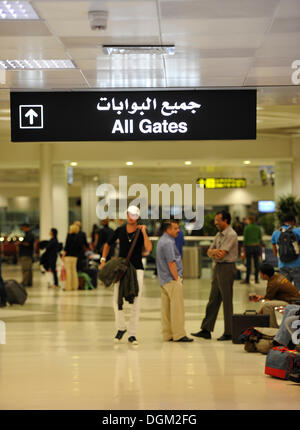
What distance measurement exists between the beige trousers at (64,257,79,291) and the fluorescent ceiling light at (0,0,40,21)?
518 inches

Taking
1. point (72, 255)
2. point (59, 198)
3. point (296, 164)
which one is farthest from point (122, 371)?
point (59, 198)

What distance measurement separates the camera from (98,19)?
Answer: 6.38 meters

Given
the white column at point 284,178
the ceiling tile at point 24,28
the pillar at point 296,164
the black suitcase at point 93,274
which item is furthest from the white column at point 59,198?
the ceiling tile at point 24,28

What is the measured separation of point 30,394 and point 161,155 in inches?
634

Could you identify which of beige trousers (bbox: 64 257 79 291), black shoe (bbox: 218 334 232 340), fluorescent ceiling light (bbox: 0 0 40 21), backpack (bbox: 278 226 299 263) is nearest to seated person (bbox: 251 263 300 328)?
black shoe (bbox: 218 334 232 340)

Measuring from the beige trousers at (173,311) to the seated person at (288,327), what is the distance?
2512mm

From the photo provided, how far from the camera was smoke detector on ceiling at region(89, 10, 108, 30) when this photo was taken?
6254 mm

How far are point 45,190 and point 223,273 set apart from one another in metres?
13.3

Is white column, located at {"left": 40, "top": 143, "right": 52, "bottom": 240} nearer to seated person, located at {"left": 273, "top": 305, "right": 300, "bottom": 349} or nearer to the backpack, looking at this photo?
the backpack

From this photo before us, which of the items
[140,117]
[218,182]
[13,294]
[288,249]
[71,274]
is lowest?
[13,294]

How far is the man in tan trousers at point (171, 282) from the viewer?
34.7 ft
